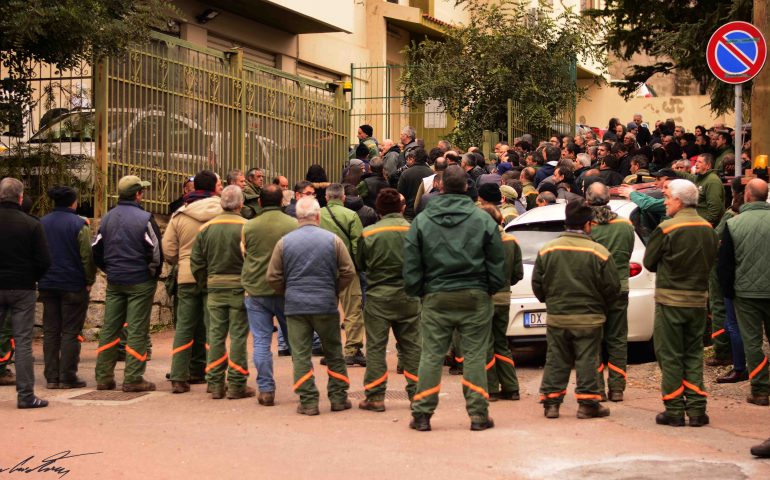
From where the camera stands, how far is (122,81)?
1504 centimetres

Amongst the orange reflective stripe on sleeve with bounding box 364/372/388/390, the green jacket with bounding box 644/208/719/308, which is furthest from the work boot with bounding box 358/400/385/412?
the green jacket with bounding box 644/208/719/308

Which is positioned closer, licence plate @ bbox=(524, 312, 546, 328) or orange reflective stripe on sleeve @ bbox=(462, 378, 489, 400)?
orange reflective stripe on sleeve @ bbox=(462, 378, 489, 400)

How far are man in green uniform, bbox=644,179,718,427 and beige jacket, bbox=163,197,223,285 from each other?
13.7ft

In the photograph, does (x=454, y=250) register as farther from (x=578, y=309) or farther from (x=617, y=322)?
(x=617, y=322)

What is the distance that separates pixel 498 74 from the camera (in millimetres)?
24516

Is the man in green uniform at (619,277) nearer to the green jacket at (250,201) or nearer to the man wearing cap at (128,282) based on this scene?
the man wearing cap at (128,282)

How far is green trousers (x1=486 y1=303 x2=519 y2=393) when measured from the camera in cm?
1055

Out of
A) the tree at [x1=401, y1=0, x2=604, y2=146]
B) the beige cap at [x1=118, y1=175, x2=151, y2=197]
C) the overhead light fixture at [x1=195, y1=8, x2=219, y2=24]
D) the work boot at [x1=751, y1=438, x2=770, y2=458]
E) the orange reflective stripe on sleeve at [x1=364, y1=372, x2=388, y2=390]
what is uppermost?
the overhead light fixture at [x1=195, y1=8, x2=219, y2=24]

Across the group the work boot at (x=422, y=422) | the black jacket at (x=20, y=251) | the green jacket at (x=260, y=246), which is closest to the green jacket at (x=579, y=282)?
the work boot at (x=422, y=422)

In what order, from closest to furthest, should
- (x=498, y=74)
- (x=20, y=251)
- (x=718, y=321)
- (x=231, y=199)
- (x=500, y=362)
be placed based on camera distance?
(x=20, y=251) < (x=500, y=362) < (x=231, y=199) < (x=718, y=321) < (x=498, y=74)

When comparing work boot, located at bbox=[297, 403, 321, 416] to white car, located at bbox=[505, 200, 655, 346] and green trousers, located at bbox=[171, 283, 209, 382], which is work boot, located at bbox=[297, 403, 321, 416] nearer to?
green trousers, located at bbox=[171, 283, 209, 382]

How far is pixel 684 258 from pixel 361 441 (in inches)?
119

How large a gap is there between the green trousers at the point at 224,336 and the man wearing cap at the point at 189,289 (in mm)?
329

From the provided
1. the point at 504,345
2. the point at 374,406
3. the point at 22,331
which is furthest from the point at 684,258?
the point at 22,331
